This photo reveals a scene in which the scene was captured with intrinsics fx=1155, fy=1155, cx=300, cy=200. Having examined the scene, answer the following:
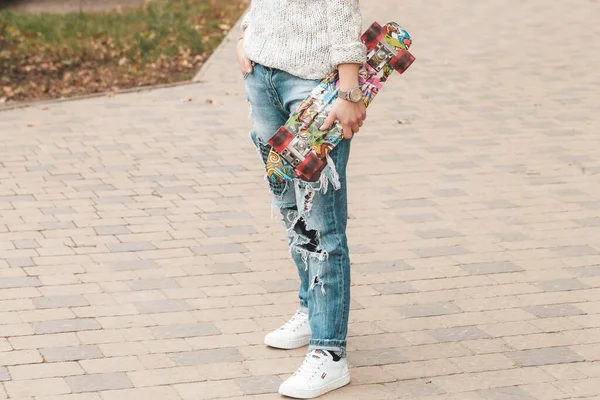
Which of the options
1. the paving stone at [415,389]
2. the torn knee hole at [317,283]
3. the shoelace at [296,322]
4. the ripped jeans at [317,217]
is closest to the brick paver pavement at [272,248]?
the paving stone at [415,389]

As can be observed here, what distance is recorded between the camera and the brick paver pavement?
14.6 ft

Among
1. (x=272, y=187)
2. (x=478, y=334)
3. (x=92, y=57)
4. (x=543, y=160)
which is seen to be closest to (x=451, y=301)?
(x=478, y=334)

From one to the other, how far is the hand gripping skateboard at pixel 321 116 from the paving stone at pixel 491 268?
1.84 m

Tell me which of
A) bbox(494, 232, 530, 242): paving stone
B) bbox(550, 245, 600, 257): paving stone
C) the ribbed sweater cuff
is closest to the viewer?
the ribbed sweater cuff

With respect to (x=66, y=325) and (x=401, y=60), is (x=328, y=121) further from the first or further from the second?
(x=66, y=325)

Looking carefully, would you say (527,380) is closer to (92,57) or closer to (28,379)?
(28,379)

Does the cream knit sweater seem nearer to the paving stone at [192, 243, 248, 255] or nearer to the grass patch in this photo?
the paving stone at [192, 243, 248, 255]

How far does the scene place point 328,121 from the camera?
393 centimetres

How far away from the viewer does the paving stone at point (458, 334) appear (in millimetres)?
4773

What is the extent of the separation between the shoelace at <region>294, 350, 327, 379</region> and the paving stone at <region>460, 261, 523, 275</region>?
156 cm

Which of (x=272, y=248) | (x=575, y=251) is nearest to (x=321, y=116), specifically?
(x=272, y=248)

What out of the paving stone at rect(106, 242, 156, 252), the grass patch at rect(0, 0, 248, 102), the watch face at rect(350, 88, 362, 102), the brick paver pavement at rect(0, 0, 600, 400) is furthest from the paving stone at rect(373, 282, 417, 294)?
the grass patch at rect(0, 0, 248, 102)

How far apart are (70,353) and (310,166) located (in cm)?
137

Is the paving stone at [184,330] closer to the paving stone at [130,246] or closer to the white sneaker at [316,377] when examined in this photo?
the white sneaker at [316,377]
